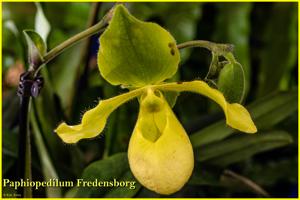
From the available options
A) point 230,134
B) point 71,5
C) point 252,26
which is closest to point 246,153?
point 230,134

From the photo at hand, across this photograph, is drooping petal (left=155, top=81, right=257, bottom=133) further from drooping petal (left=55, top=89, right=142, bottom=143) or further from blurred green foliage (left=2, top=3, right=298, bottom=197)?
blurred green foliage (left=2, top=3, right=298, bottom=197)

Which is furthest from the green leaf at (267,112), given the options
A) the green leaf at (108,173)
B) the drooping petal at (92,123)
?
the drooping petal at (92,123)

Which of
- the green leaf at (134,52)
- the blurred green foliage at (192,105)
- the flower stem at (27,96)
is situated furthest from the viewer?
the blurred green foliage at (192,105)

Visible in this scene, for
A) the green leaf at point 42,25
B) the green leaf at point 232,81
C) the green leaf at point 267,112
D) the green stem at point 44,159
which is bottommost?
the green stem at point 44,159

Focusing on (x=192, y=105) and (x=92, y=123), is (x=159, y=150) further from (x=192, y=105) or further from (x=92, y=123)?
(x=192, y=105)

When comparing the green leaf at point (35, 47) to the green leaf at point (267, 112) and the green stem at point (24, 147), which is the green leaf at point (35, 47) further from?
the green leaf at point (267, 112)

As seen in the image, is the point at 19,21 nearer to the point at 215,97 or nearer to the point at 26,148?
the point at 26,148

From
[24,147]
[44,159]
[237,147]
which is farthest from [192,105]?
[24,147]

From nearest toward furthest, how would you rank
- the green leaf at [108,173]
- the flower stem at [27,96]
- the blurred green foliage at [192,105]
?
1. the flower stem at [27,96]
2. the green leaf at [108,173]
3. the blurred green foliage at [192,105]
